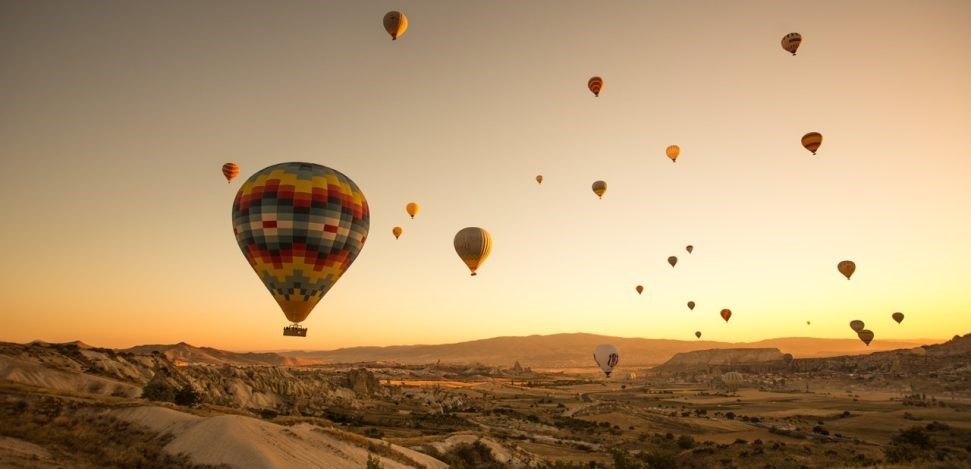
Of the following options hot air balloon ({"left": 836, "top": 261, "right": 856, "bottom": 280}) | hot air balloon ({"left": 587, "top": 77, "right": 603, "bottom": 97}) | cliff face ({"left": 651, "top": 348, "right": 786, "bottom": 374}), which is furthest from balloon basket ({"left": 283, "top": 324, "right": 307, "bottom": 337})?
cliff face ({"left": 651, "top": 348, "right": 786, "bottom": 374})

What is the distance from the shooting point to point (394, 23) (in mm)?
41906

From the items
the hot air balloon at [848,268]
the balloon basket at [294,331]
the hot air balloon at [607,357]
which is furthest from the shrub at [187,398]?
the hot air balloon at [848,268]

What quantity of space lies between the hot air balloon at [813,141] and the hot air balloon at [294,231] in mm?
43037

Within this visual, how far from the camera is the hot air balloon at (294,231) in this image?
110 feet

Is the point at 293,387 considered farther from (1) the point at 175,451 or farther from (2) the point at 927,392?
(2) the point at 927,392

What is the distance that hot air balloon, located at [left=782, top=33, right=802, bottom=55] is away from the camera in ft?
155

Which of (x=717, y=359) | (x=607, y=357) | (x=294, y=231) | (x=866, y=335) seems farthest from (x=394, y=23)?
(x=717, y=359)

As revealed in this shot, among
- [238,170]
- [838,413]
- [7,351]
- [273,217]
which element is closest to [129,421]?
[273,217]

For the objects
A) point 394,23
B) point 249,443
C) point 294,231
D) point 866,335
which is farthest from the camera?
point 866,335

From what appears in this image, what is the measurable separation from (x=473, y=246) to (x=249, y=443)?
33991mm

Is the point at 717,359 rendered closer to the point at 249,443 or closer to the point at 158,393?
the point at 158,393

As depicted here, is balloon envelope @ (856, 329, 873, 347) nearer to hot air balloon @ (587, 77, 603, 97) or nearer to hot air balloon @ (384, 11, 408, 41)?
hot air balloon @ (587, 77, 603, 97)

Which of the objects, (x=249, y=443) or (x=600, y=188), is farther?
(x=600, y=188)

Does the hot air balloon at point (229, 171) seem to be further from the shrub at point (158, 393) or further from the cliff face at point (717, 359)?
the cliff face at point (717, 359)
